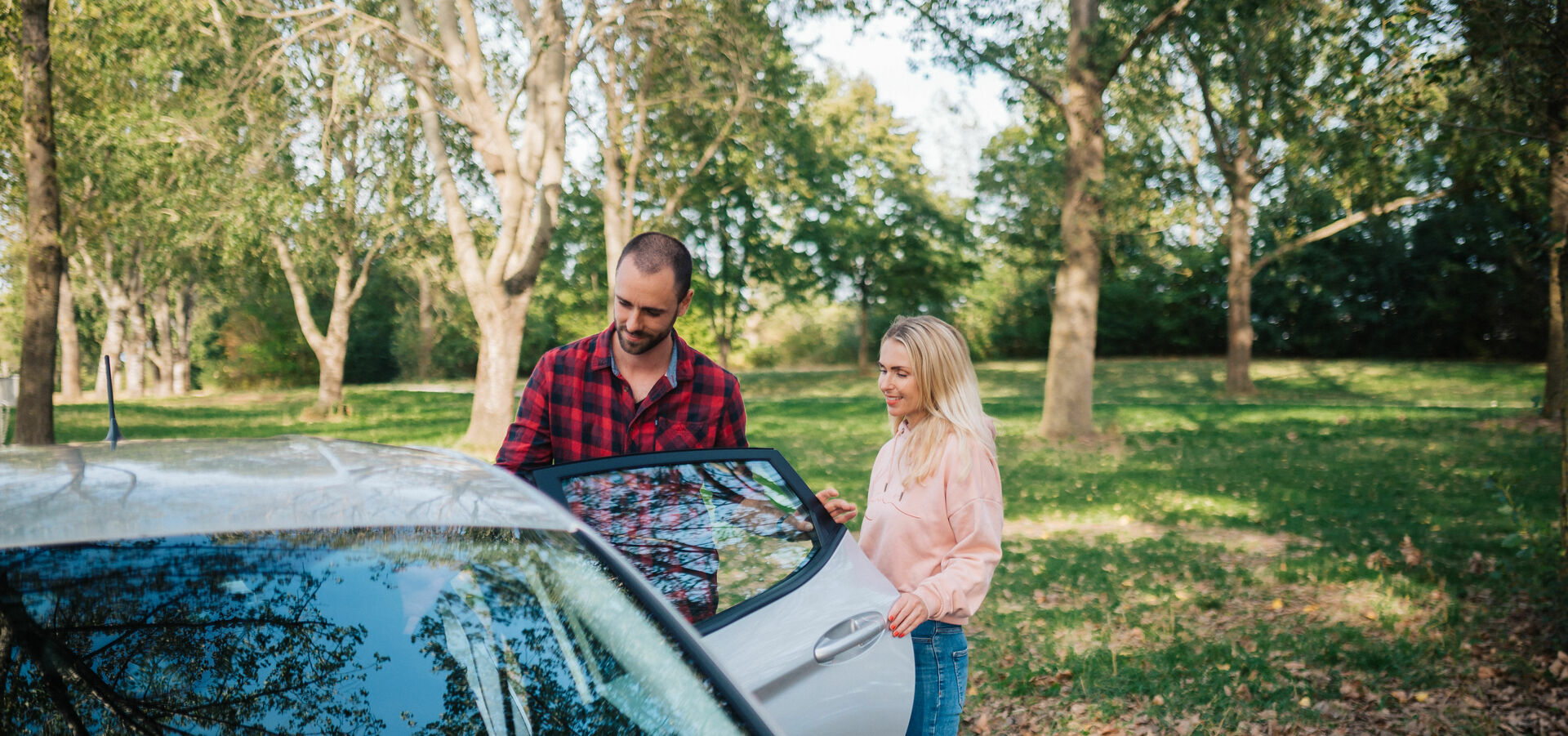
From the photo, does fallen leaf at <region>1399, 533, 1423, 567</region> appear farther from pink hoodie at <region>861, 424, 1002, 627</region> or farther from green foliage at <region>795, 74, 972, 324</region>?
green foliage at <region>795, 74, 972, 324</region>

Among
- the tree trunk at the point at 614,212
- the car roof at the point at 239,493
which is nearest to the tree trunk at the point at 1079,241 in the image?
the tree trunk at the point at 614,212

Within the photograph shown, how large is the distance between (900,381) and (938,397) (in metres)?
0.12

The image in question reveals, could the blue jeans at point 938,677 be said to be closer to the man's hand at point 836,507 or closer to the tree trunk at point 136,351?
the man's hand at point 836,507

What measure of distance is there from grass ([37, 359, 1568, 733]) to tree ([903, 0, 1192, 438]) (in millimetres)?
1198

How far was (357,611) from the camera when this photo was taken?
1822 mm

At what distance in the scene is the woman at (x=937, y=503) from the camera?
9.12 ft

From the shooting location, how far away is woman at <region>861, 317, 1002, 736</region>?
278 cm

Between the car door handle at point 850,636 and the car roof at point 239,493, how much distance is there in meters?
0.76

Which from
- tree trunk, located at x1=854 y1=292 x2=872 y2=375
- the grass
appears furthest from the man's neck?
tree trunk, located at x1=854 y1=292 x2=872 y2=375

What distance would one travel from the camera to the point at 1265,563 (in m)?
8.34

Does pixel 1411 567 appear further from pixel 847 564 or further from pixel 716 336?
pixel 716 336

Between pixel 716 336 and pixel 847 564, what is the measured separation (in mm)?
41312

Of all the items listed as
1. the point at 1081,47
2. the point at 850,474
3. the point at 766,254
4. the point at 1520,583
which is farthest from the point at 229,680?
the point at 766,254

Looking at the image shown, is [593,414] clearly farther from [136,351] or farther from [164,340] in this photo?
[164,340]
